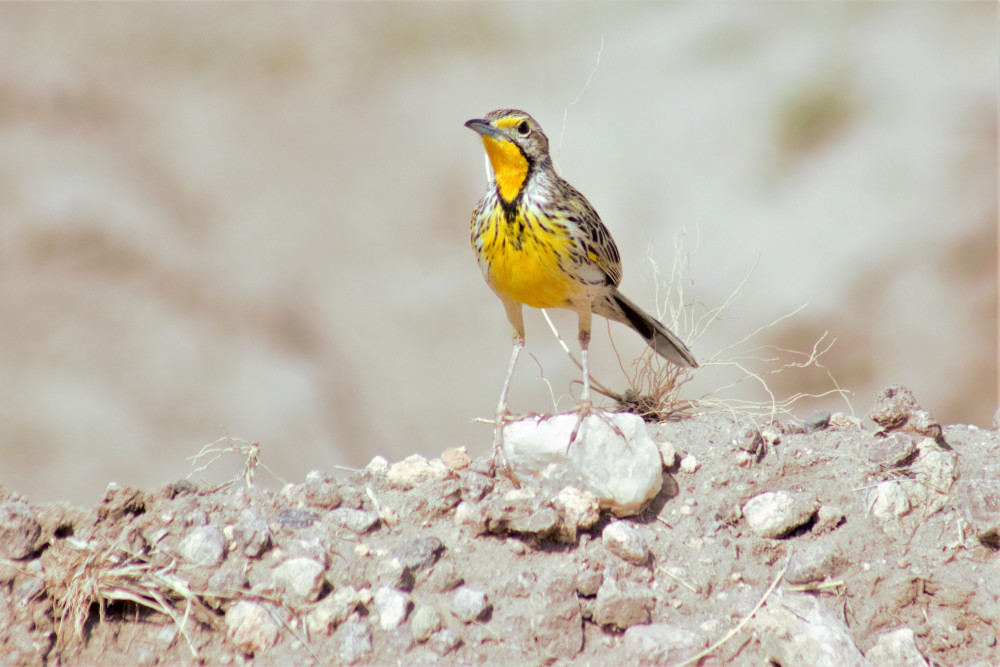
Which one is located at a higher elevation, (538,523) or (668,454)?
(668,454)

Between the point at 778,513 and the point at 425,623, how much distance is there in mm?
1301

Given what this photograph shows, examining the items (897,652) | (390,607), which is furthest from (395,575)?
(897,652)

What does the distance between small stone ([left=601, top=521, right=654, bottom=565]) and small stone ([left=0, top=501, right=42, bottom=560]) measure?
1.86 meters

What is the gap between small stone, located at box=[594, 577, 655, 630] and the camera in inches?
101

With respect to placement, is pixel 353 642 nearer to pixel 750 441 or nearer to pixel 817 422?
pixel 750 441

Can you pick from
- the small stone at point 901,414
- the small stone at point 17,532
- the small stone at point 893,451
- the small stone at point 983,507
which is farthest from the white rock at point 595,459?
the small stone at point 17,532

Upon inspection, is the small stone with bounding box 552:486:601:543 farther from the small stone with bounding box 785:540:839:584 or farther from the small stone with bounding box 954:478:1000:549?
the small stone with bounding box 954:478:1000:549

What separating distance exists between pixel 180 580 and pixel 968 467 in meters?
2.82

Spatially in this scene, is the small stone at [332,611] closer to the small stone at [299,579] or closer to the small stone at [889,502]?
the small stone at [299,579]

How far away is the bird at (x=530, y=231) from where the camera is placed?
351 centimetres

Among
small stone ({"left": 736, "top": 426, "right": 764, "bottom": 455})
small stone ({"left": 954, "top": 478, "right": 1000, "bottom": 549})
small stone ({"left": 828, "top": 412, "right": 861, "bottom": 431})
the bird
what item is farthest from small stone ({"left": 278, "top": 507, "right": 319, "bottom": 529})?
small stone ({"left": 954, "top": 478, "right": 1000, "bottom": 549})

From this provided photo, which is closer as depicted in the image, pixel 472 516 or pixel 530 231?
pixel 472 516

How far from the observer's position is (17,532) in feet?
8.55

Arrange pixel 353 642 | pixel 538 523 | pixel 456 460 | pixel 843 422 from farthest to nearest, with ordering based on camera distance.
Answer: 1. pixel 843 422
2. pixel 456 460
3. pixel 538 523
4. pixel 353 642
